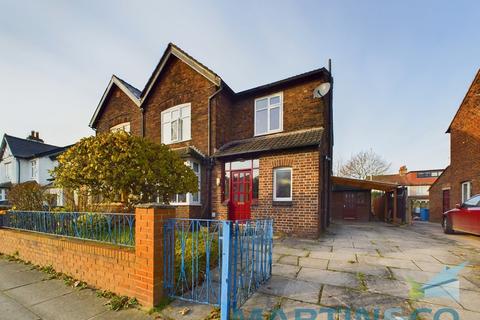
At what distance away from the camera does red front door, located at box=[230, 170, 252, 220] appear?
32.1 ft

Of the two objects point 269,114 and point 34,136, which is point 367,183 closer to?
point 269,114

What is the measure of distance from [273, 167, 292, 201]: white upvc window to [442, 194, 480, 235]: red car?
20.6ft

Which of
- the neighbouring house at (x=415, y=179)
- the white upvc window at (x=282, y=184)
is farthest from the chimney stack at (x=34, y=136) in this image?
the neighbouring house at (x=415, y=179)

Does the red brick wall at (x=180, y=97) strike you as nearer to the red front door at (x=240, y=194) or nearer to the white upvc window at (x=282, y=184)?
the red front door at (x=240, y=194)

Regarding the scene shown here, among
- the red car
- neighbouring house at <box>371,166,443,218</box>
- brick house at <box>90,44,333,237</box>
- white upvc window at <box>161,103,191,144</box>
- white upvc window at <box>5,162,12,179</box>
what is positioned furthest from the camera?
neighbouring house at <box>371,166,443,218</box>

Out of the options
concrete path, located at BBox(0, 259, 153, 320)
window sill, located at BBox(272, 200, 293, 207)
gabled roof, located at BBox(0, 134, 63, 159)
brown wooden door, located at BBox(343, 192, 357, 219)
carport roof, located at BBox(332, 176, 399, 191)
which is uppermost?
gabled roof, located at BBox(0, 134, 63, 159)

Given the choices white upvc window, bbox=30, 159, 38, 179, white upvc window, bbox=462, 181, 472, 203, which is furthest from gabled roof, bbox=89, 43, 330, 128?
white upvc window, bbox=30, 159, 38, 179

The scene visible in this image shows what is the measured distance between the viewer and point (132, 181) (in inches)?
238

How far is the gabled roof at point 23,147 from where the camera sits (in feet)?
83.0

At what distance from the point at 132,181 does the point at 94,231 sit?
1.67m

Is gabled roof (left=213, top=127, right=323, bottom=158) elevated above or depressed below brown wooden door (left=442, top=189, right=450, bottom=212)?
above

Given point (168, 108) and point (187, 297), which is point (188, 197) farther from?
point (187, 297)

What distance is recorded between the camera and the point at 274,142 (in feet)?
30.8

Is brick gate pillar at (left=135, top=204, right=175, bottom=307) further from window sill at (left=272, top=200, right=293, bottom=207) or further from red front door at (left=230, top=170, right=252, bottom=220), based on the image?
red front door at (left=230, top=170, right=252, bottom=220)
